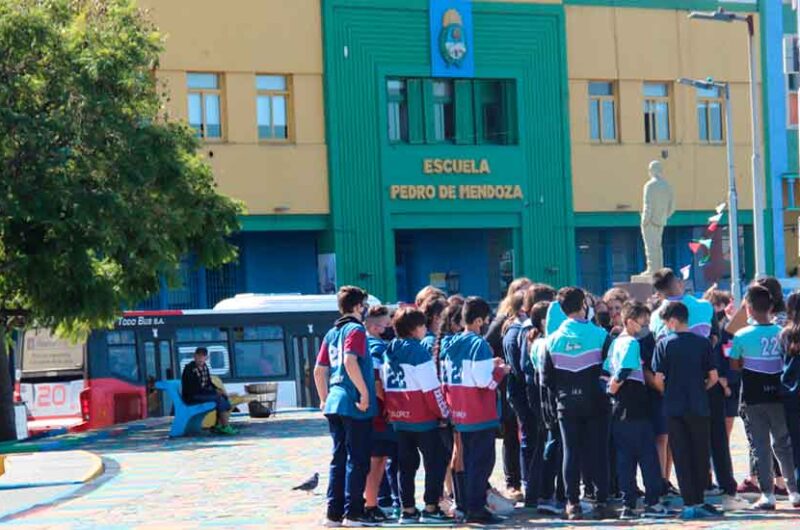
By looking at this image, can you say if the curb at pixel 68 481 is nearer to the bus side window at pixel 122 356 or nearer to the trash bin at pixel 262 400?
the trash bin at pixel 262 400

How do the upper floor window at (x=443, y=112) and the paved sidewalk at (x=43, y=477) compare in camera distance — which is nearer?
the paved sidewalk at (x=43, y=477)

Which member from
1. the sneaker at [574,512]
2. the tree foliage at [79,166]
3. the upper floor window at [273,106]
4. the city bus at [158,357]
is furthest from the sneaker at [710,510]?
the upper floor window at [273,106]

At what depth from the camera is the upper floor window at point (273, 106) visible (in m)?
45.8

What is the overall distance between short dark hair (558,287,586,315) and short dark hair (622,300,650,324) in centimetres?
41

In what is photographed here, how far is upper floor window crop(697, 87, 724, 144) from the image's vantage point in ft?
169

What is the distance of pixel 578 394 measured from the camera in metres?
14.1

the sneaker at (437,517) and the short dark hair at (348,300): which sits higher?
the short dark hair at (348,300)

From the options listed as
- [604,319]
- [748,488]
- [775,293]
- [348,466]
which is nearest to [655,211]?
[604,319]

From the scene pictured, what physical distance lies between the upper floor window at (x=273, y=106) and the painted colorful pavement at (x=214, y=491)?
17.6m

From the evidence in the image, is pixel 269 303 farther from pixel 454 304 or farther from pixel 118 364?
pixel 454 304

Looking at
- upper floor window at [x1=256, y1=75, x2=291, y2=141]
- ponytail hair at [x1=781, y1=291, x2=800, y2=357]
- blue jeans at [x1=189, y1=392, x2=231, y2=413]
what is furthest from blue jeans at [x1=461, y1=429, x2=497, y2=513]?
upper floor window at [x1=256, y1=75, x2=291, y2=141]

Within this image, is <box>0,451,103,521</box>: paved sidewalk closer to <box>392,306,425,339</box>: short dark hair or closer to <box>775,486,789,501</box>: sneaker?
<box>392,306,425,339</box>: short dark hair

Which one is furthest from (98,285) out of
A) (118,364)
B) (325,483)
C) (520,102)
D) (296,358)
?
(520,102)

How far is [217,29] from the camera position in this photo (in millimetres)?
44750
